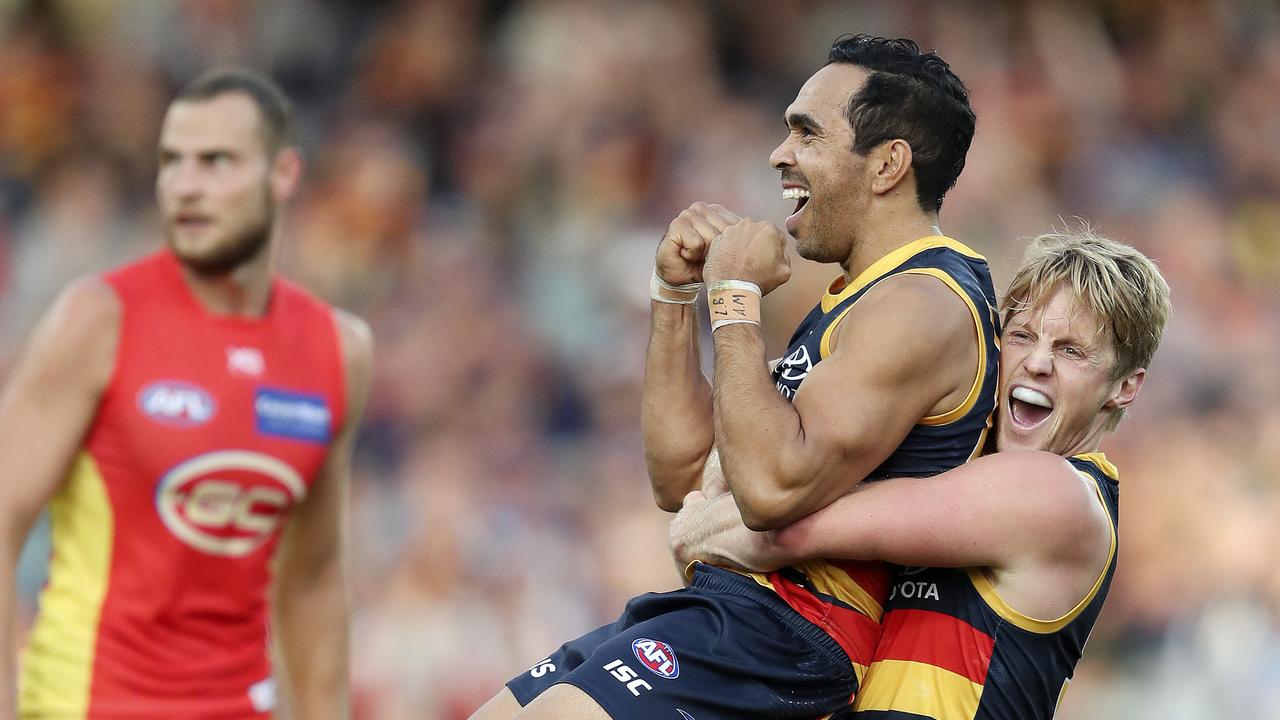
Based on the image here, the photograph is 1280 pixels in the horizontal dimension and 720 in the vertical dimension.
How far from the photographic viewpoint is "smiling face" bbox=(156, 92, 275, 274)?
16.2 feet

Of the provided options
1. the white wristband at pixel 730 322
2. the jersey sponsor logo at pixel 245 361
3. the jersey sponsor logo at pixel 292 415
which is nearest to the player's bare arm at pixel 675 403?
the white wristband at pixel 730 322

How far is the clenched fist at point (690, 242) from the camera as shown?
4184 millimetres

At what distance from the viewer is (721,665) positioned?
362 centimetres

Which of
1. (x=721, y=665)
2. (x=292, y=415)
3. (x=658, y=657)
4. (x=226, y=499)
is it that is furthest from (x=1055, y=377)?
(x=226, y=499)

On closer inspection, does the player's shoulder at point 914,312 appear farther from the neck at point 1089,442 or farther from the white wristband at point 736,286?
the neck at point 1089,442

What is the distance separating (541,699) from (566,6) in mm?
8006

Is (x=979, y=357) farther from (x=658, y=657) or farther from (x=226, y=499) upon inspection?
(x=226, y=499)

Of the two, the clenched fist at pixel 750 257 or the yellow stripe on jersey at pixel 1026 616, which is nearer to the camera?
the yellow stripe on jersey at pixel 1026 616

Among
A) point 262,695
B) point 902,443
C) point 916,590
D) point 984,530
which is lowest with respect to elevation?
point 262,695

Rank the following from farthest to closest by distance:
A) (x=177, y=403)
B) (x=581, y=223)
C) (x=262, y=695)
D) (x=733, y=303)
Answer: (x=581, y=223)
(x=262, y=695)
(x=177, y=403)
(x=733, y=303)

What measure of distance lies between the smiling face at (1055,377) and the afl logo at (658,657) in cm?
104

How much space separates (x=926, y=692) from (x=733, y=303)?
105 centimetres

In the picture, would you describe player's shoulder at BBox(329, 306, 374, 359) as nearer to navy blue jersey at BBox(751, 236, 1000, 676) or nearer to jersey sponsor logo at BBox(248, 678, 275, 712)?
jersey sponsor logo at BBox(248, 678, 275, 712)

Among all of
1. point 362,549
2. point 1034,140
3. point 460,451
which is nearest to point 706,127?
point 1034,140
